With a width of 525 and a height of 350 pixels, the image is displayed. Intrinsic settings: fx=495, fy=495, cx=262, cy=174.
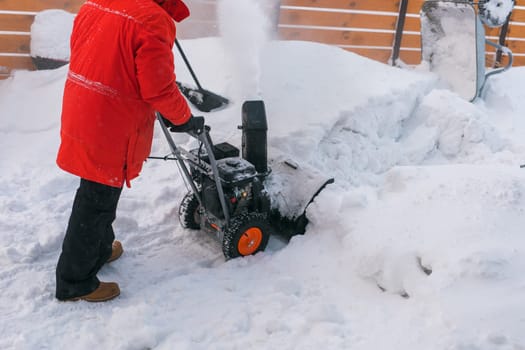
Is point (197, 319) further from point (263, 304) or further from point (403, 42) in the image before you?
point (403, 42)

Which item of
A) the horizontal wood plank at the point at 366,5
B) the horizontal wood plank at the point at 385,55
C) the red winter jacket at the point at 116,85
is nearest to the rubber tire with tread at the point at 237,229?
the red winter jacket at the point at 116,85

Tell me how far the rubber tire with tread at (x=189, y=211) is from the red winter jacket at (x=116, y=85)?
0.89 m

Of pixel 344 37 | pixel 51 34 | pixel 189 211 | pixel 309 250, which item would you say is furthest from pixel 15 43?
pixel 309 250

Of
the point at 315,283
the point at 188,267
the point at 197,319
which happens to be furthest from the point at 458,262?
the point at 188,267

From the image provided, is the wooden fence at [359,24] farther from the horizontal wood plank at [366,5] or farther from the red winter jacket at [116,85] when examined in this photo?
the red winter jacket at [116,85]

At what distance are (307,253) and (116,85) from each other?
154 cm

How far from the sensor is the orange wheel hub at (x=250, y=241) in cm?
308

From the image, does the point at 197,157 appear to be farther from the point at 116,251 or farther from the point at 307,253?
the point at 307,253

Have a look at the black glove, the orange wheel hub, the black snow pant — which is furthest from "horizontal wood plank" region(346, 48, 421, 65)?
the black snow pant

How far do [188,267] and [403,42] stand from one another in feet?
21.2

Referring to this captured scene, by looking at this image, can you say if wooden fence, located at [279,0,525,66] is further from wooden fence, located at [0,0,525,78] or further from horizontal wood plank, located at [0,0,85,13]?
horizontal wood plank, located at [0,0,85,13]

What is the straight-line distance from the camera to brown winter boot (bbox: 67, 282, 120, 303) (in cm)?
267

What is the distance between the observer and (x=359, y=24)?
7.92 m

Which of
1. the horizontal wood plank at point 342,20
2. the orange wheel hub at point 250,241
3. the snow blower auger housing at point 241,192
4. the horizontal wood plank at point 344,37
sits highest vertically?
the horizontal wood plank at point 342,20
